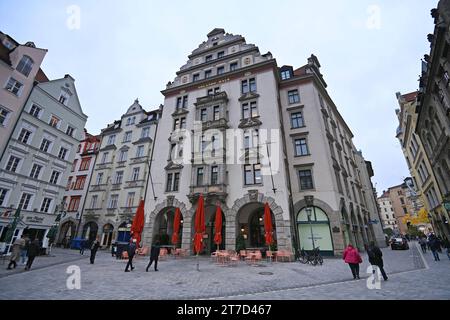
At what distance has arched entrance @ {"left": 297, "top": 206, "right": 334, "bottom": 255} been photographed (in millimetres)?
20922

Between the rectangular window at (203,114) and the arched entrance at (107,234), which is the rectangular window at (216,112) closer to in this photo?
the rectangular window at (203,114)

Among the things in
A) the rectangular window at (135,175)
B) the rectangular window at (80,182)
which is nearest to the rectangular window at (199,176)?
the rectangular window at (135,175)

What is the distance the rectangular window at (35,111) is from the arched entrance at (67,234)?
18.1 meters

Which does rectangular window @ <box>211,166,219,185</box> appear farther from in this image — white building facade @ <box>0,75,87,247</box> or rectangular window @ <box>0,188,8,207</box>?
rectangular window @ <box>0,188,8,207</box>

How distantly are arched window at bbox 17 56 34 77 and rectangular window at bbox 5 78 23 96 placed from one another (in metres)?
1.33

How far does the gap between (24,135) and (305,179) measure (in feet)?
97.4

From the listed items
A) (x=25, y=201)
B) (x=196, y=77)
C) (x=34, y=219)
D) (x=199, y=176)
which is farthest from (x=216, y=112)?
(x=34, y=219)

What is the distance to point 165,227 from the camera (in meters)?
27.4

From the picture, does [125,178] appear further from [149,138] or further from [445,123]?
[445,123]

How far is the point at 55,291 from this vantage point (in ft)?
26.4

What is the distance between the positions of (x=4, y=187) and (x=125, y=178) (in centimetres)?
1394

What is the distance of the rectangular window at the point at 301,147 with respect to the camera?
2444 centimetres

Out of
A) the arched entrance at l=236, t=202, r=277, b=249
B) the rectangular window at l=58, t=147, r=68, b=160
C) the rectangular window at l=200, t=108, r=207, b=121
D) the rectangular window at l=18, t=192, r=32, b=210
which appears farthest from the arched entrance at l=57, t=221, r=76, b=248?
the arched entrance at l=236, t=202, r=277, b=249
